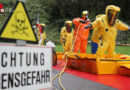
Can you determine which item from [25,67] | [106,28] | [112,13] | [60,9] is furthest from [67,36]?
[60,9]

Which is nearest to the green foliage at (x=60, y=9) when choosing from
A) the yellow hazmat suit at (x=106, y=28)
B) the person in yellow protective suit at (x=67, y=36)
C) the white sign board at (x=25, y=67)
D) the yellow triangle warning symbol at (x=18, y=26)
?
the person in yellow protective suit at (x=67, y=36)

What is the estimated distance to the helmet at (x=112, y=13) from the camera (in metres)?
4.28

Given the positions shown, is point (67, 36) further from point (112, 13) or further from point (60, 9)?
point (60, 9)

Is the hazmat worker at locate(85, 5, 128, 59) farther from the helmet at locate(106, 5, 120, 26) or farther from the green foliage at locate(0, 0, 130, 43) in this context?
the green foliage at locate(0, 0, 130, 43)

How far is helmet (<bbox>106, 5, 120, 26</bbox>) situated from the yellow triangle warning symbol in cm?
315

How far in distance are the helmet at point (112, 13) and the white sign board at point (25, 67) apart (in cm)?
300

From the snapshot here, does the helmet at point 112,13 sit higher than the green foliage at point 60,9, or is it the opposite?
the green foliage at point 60,9

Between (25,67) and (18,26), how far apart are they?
375mm

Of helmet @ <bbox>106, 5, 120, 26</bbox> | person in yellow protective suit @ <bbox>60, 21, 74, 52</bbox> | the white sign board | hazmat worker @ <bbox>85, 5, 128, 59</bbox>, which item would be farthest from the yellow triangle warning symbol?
person in yellow protective suit @ <bbox>60, 21, 74, 52</bbox>

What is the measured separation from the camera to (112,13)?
14.1 ft

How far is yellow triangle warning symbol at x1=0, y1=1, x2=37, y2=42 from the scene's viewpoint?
57.2 inches

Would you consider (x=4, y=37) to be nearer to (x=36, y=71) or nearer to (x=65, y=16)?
(x=36, y=71)

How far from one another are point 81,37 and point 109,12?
2.31 metres

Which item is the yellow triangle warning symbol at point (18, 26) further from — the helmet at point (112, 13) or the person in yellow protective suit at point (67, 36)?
the person in yellow protective suit at point (67, 36)
